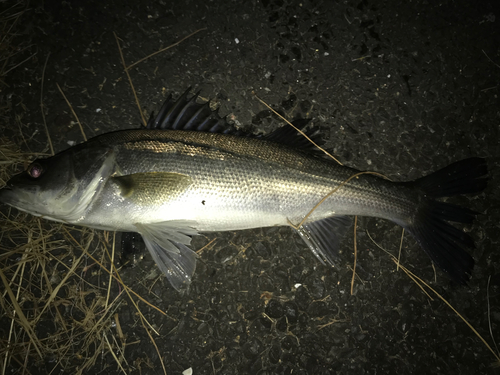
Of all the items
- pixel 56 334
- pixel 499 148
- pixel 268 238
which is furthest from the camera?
pixel 499 148

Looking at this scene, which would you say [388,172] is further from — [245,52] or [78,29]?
[78,29]

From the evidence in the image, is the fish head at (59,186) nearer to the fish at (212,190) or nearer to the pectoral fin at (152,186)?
the fish at (212,190)

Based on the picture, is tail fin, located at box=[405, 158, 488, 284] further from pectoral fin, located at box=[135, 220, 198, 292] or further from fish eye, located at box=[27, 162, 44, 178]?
fish eye, located at box=[27, 162, 44, 178]

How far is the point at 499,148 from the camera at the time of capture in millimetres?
2613

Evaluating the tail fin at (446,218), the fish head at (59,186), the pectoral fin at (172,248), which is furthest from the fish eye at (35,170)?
the tail fin at (446,218)

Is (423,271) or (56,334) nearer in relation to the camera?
(56,334)

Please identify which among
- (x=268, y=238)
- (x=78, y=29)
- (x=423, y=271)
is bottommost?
(x=423, y=271)

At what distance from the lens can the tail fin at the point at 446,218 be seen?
7.14 feet

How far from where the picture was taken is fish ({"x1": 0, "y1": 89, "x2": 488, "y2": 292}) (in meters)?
1.97

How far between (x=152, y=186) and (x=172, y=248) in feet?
1.55

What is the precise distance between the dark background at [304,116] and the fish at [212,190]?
12.1 inches

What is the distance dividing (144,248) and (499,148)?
127 inches

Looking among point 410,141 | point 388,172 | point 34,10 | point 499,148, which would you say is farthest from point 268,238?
point 34,10

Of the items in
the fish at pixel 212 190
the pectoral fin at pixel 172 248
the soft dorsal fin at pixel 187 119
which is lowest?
the pectoral fin at pixel 172 248
